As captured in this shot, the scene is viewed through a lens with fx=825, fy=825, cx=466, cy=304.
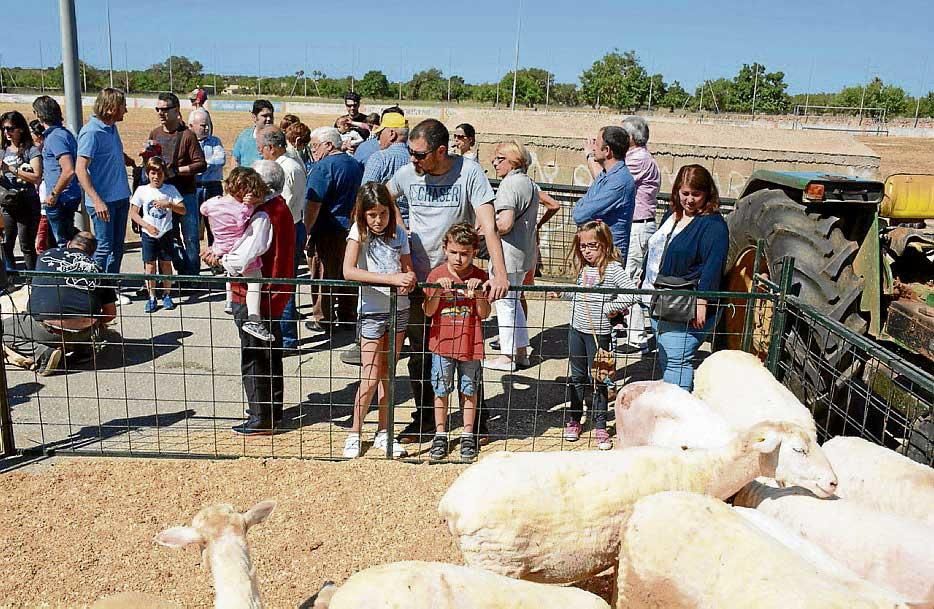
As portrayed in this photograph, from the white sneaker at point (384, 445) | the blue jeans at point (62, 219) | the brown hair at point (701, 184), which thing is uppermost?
the brown hair at point (701, 184)

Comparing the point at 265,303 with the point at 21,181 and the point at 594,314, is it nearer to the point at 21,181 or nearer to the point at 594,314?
the point at 594,314

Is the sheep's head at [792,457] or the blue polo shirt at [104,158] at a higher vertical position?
the blue polo shirt at [104,158]

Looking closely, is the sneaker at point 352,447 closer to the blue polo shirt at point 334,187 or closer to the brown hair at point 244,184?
the brown hair at point 244,184

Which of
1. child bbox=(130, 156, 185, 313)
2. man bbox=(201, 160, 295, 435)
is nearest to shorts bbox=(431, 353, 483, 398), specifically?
man bbox=(201, 160, 295, 435)

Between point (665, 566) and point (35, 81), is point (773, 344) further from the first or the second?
point (35, 81)

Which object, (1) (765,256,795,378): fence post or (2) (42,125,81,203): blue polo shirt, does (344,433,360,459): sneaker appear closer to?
(1) (765,256,795,378): fence post

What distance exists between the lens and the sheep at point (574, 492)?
3.09m

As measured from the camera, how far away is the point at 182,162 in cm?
895

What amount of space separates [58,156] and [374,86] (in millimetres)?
74839

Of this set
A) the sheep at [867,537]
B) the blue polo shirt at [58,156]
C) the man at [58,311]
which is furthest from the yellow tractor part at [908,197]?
the blue polo shirt at [58,156]

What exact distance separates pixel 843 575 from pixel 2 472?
463 centimetres

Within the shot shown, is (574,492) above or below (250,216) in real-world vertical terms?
below

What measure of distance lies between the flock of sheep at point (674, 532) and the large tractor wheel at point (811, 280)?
1.29m

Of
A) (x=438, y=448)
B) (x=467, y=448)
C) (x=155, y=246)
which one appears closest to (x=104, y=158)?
(x=155, y=246)
